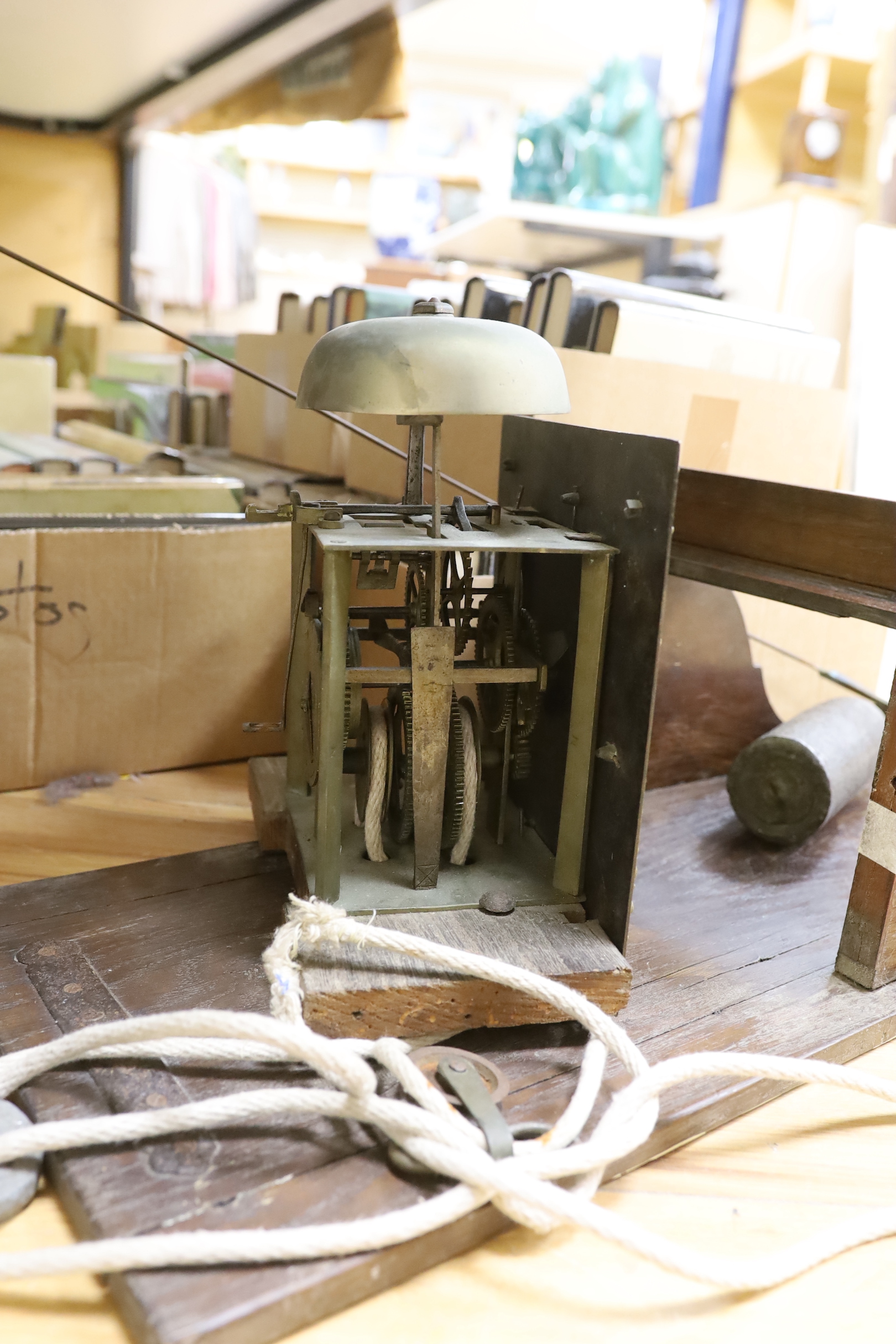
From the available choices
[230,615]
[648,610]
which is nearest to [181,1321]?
[648,610]

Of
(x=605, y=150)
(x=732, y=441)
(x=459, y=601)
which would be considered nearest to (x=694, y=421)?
(x=732, y=441)

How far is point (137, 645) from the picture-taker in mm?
1433

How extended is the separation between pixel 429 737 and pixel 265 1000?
0.91 ft

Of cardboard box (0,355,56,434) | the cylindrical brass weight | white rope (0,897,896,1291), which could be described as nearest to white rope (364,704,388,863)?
white rope (0,897,896,1291)

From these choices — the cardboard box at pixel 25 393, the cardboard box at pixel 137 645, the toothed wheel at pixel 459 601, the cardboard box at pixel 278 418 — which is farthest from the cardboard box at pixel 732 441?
the cardboard box at pixel 25 393

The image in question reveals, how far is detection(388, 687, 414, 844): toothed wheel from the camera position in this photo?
1038mm

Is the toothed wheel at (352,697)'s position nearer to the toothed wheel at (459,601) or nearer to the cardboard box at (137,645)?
the toothed wheel at (459,601)

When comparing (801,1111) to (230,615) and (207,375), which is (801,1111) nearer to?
(230,615)

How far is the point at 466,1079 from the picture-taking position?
0.85 meters

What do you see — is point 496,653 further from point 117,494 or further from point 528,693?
point 117,494

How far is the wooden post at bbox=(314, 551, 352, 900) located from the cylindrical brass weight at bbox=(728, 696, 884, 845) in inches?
24.5

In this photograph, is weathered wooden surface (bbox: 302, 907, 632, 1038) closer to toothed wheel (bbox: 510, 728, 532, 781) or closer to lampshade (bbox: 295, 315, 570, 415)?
toothed wheel (bbox: 510, 728, 532, 781)

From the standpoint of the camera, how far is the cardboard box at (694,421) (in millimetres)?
1531

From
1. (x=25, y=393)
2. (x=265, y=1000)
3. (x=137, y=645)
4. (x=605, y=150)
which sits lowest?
(x=265, y=1000)
